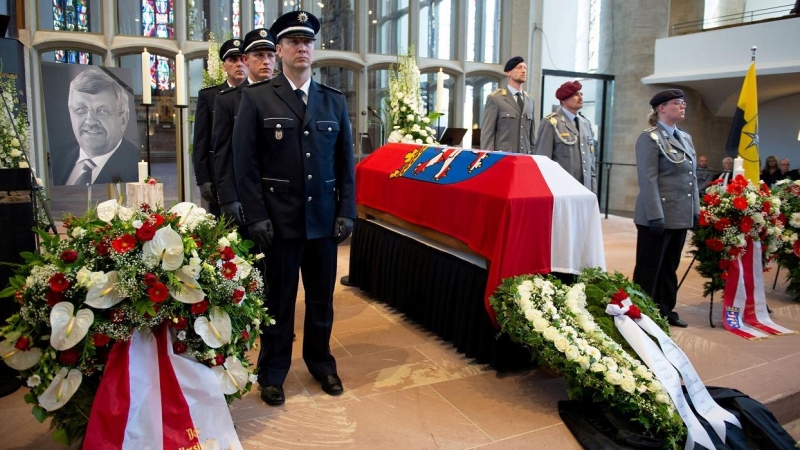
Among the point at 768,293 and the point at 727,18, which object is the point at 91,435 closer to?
the point at 768,293

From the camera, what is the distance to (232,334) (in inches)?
88.8

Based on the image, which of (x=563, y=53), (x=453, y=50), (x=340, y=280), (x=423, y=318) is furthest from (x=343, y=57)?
(x=423, y=318)

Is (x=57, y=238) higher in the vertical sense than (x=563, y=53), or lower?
lower

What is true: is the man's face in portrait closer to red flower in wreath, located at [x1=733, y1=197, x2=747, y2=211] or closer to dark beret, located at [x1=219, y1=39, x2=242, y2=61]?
dark beret, located at [x1=219, y1=39, x2=242, y2=61]

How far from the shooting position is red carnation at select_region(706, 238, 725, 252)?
159 inches

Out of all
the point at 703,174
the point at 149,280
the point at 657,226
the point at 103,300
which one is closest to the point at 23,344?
the point at 103,300

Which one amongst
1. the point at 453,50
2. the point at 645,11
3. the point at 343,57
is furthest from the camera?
the point at 645,11

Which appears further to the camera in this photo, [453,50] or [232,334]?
[453,50]

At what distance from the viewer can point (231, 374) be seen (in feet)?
7.42

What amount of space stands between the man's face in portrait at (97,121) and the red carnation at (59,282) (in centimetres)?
365

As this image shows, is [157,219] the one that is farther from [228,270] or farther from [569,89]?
[569,89]

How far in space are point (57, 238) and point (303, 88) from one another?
1.17 m

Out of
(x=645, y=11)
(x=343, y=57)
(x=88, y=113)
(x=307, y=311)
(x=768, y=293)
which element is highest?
(x=645, y=11)

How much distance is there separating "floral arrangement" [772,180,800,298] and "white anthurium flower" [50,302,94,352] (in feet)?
14.5
